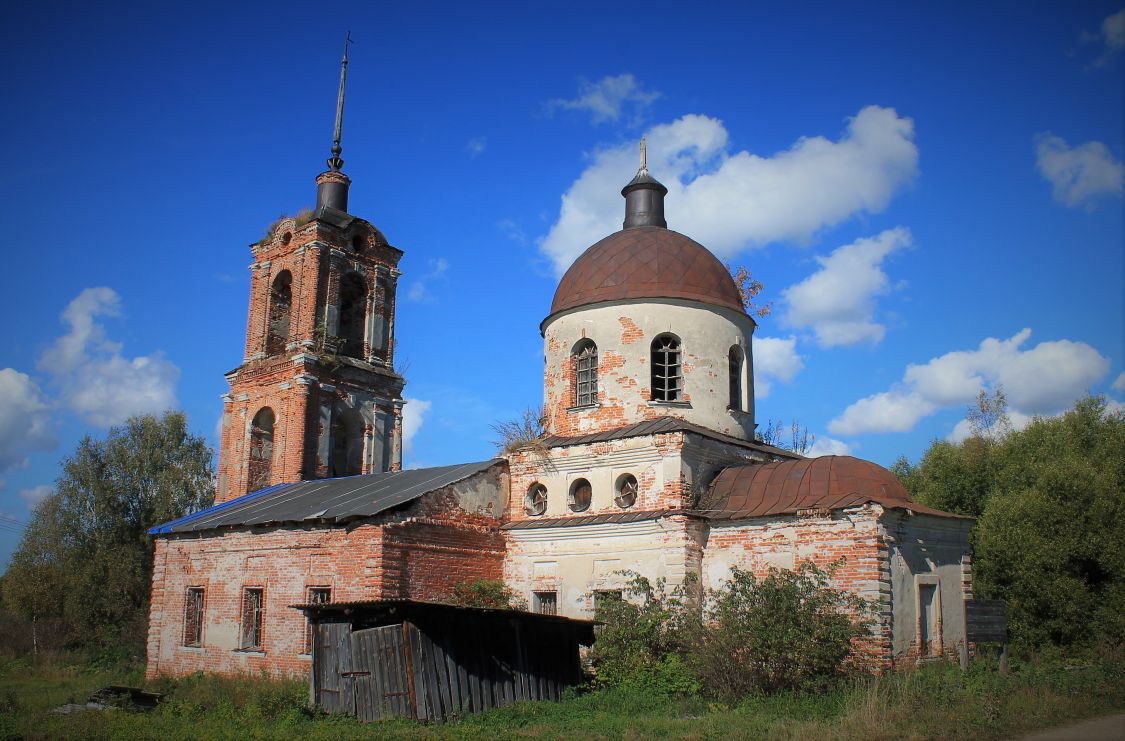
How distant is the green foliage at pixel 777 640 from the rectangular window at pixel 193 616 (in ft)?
37.5

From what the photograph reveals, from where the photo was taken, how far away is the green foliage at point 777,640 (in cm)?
1262

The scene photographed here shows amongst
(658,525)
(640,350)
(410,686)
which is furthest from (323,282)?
(410,686)

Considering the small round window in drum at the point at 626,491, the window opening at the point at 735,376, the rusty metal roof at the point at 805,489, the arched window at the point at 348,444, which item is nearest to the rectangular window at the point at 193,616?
the arched window at the point at 348,444

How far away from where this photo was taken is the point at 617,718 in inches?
473

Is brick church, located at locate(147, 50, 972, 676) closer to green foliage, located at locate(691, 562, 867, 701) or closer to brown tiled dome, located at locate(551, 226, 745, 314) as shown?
brown tiled dome, located at locate(551, 226, 745, 314)

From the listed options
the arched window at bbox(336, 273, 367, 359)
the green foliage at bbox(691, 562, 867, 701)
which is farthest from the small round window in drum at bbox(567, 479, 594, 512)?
the arched window at bbox(336, 273, 367, 359)

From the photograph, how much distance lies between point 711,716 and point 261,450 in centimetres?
1681

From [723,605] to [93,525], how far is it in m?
29.1

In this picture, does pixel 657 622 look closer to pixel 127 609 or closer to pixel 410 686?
pixel 410 686

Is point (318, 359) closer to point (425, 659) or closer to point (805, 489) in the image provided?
point (425, 659)

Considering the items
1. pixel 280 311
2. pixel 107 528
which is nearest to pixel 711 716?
pixel 280 311

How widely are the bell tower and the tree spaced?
9559mm

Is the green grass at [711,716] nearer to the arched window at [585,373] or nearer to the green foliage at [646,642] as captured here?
the green foliage at [646,642]

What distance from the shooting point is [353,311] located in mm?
26516
